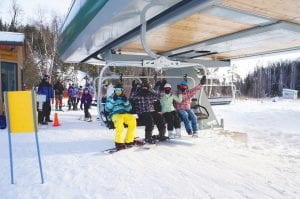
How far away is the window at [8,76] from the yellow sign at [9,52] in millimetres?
218

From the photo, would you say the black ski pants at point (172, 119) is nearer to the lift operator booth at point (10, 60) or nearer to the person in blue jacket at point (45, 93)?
the person in blue jacket at point (45, 93)

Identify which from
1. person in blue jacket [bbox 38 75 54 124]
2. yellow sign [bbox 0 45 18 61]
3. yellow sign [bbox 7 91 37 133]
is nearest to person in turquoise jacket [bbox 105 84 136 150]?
yellow sign [bbox 7 91 37 133]

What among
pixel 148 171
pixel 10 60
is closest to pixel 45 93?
pixel 10 60

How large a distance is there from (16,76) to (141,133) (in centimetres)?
584

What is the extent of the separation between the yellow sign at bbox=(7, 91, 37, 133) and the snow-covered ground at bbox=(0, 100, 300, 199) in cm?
77

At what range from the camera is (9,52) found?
11.2 meters

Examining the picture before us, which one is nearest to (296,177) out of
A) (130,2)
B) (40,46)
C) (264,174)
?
(264,174)

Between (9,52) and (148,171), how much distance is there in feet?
27.8

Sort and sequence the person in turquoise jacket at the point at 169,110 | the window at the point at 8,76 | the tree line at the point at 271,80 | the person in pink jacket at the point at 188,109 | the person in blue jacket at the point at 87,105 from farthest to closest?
the tree line at the point at 271,80 < the person in blue jacket at the point at 87,105 < the window at the point at 8,76 < the person in pink jacket at the point at 188,109 < the person in turquoise jacket at the point at 169,110

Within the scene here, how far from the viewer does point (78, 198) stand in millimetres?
3756

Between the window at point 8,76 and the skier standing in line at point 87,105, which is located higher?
the window at point 8,76

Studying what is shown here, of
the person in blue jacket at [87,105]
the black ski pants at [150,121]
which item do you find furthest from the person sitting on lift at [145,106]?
the person in blue jacket at [87,105]

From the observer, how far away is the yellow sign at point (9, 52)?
35.2ft

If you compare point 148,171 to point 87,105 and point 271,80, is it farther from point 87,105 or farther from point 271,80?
point 271,80
